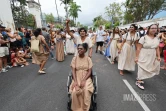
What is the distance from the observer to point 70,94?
8.42 ft

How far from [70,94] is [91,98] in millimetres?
472

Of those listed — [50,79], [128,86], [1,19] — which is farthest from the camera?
[1,19]

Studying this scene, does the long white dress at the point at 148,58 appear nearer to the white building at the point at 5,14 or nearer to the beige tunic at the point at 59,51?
the beige tunic at the point at 59,51

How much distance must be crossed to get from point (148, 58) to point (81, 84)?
87.9 inches

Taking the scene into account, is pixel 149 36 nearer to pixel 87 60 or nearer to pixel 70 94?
pixel 87 60

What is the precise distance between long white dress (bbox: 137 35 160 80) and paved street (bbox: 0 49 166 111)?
49cm

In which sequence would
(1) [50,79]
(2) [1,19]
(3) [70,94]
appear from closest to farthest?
1. (3) [70,94]
2. (1) [50,79]
3. (2) [1,19]

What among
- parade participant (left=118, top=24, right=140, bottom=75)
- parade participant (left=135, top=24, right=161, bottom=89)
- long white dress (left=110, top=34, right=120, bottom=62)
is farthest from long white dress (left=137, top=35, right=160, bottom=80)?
long white dress (left=110, top=34, right=120, bottom=62)

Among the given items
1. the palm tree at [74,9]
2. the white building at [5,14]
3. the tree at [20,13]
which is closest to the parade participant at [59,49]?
the white building at [5,14]

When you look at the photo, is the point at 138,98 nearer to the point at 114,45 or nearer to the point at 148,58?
the point at 148,58

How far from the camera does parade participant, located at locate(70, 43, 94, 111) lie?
98.5 inches

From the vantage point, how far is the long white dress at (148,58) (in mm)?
3518

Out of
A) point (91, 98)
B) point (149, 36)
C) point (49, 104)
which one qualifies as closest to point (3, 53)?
point (49, 104)

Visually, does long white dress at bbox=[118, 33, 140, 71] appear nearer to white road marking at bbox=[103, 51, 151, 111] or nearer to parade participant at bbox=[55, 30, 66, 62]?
white road marking at bbox=[103, 51, 151, 111]
